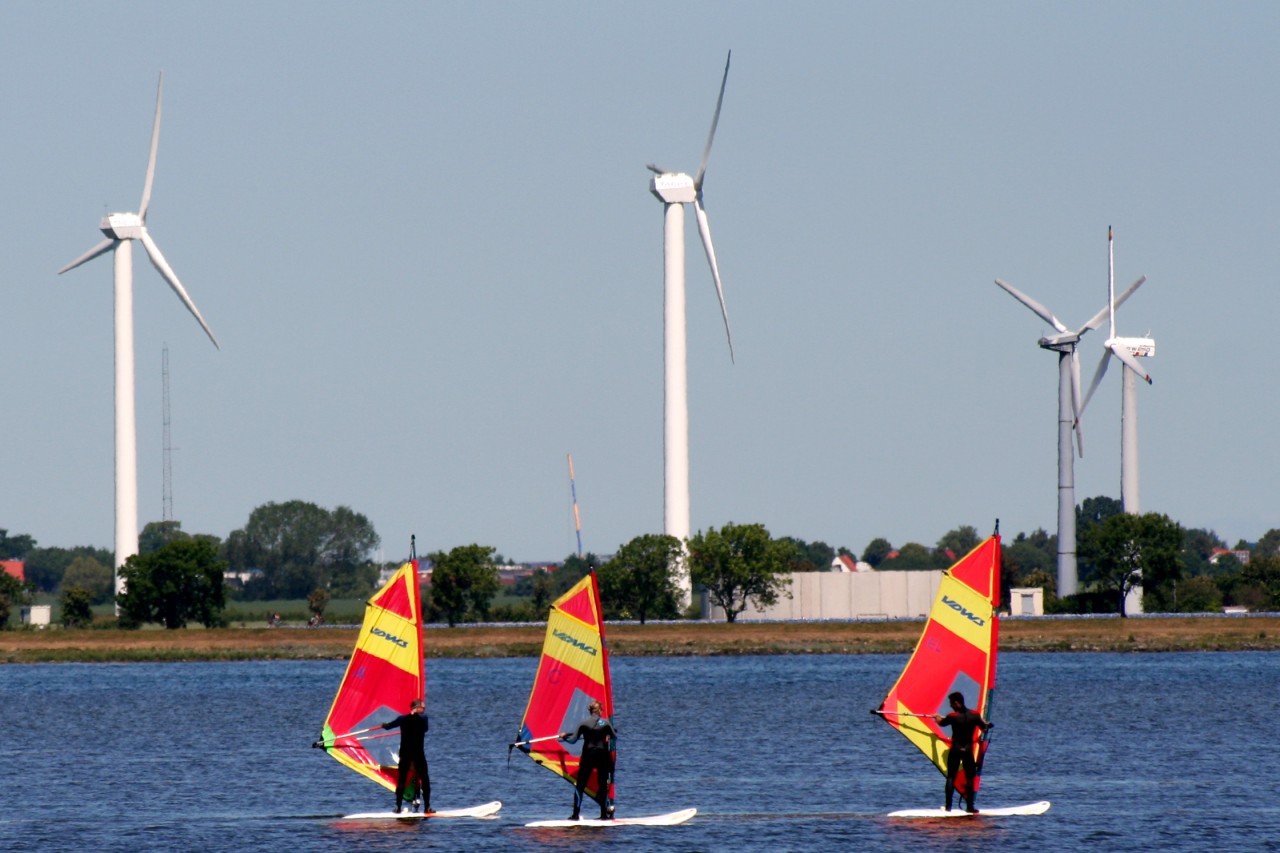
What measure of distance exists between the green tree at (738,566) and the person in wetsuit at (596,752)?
13520cm

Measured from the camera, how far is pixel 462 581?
180375mm

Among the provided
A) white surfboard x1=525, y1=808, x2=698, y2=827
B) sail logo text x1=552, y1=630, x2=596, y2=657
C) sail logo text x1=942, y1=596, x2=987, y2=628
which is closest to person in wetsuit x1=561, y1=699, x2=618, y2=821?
white surfboard x1=525, y1=808, x2=698, y2=827

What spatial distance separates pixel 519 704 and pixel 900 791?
4738cm

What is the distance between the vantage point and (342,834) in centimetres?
5362

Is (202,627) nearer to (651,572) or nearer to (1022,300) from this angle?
(651,572)

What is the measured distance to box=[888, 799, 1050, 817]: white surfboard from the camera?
5538 cm

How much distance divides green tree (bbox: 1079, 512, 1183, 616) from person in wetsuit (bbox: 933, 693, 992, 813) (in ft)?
450

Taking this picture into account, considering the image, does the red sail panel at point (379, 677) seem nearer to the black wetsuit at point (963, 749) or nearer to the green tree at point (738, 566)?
the black wetsuit at point (963, 749)

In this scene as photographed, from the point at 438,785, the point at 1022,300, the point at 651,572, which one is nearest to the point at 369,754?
the point at 438,785

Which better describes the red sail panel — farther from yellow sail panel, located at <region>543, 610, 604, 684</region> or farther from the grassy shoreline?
the grassy shoreline

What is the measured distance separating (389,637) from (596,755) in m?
7.62

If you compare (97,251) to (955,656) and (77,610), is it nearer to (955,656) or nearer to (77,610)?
(77,610)

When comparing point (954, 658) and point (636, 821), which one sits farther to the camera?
point (954, 658)

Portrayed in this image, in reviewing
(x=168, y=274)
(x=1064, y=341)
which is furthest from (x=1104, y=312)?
(x=168, y=274)
